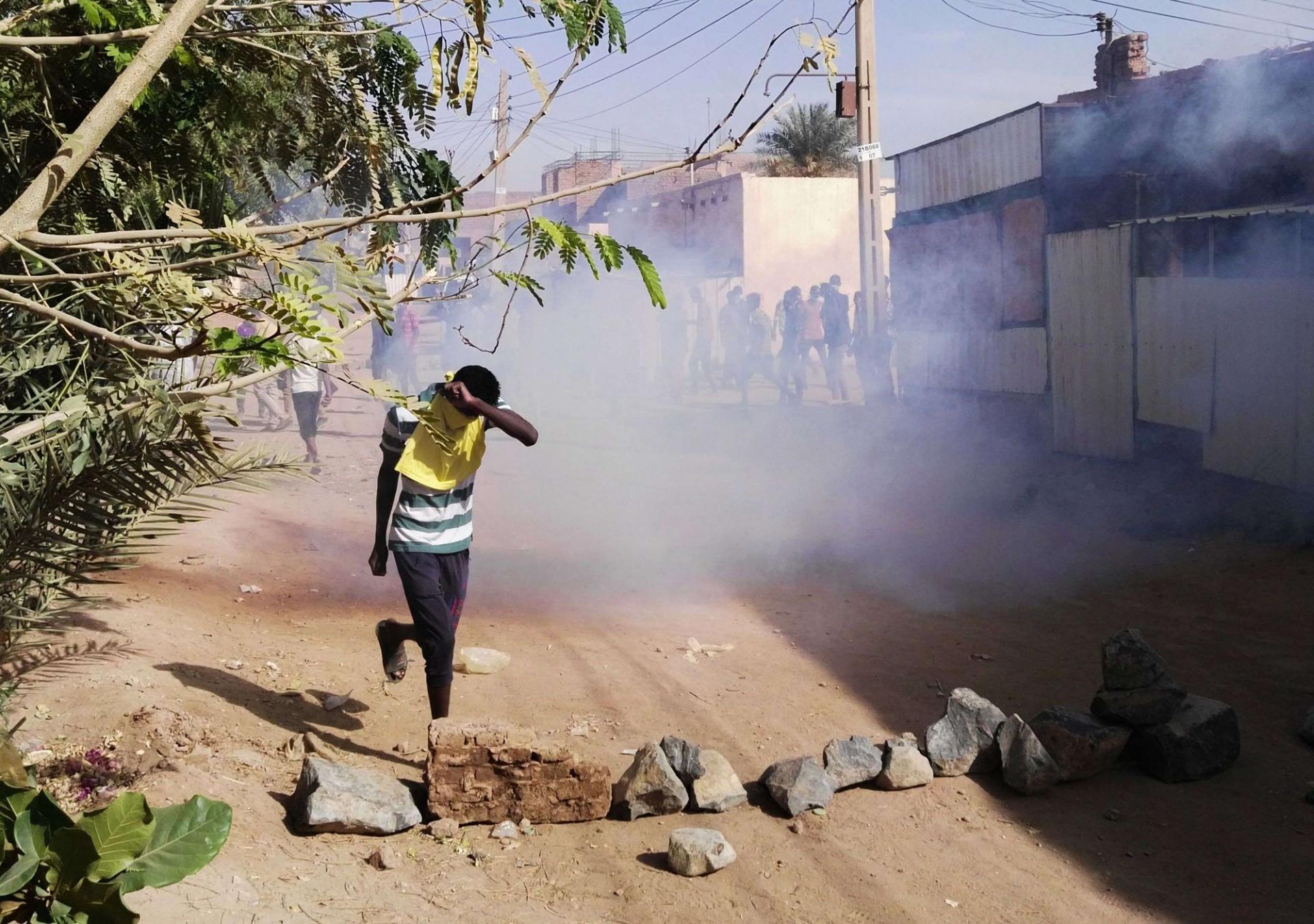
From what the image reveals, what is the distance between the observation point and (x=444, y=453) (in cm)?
473

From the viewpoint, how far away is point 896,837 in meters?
4.38

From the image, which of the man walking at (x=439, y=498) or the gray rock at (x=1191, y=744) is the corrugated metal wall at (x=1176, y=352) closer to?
the gray rock at (x=1191, y=744)

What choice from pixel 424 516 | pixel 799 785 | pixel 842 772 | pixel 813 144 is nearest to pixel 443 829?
pixel 424 516

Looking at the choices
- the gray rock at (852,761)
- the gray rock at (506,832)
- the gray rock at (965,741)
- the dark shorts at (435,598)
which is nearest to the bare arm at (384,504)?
the dark shorts at (435,598)

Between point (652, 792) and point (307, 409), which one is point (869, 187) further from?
point (652, 792)

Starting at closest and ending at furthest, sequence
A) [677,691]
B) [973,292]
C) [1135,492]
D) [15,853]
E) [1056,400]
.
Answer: [15,853] → [677,691] → [1135,492] → [1056,400] → [973,292]

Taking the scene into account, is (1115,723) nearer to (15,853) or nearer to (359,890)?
(359,890)

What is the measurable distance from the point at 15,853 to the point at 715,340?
23.5 meters

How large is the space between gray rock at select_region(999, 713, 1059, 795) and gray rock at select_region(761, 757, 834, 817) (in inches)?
29.1

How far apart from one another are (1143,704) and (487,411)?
2985mm

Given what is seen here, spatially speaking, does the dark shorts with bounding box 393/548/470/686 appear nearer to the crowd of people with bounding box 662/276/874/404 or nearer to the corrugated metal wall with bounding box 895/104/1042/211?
the corrugated metal wall with bounding box 895/104/1042/211

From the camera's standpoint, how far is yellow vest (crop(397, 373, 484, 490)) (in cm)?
470

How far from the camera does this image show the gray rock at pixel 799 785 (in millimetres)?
4492

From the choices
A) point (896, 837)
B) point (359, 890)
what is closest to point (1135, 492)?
point (896, 837)
